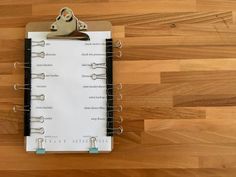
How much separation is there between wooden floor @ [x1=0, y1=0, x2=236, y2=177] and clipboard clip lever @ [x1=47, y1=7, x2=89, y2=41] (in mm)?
52

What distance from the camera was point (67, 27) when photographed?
40.3 inches

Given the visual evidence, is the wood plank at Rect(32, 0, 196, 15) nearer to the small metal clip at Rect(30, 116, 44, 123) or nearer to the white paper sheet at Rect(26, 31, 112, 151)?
the white paper sheet at Rect(26, 31, 112, 151)

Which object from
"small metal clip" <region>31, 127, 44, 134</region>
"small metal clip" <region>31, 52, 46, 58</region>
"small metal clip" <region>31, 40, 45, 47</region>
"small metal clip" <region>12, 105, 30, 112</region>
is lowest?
"small metal clip" <region>31, 127, 44, 134</region>

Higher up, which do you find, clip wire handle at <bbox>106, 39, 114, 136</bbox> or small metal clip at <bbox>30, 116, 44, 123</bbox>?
clip wire handle at <bbox>106, 39, 114, 136</bbox>

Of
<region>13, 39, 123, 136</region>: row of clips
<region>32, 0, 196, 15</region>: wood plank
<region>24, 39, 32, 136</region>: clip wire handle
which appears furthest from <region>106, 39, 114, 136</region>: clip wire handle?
<region>24, 39, 32, 136</region>: clip wire handle

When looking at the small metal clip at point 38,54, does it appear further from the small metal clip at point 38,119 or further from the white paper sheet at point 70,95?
the small metal clip at point 38,119

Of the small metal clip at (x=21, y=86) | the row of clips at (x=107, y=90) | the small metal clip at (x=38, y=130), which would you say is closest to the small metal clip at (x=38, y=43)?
the row of clips at (x=107, y=90)

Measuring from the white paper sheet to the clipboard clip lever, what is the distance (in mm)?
16

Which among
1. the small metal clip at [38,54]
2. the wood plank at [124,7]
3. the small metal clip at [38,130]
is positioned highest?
the wood plank at [124,7]

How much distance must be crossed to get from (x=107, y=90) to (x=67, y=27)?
22 cm

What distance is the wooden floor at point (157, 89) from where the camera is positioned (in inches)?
39.4

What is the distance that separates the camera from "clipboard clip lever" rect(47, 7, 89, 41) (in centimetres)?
102

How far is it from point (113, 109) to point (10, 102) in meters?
0.31

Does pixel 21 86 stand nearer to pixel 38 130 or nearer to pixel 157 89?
pixel 38 130
